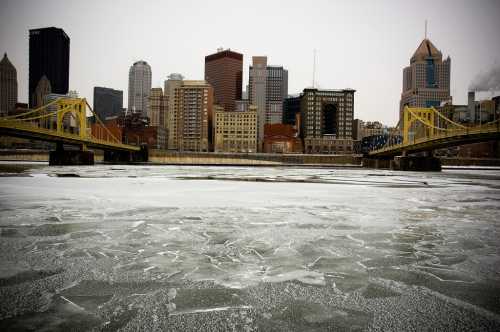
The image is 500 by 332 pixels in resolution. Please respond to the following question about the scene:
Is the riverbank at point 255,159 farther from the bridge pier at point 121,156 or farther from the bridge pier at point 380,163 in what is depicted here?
the bridge pier at point 380,163

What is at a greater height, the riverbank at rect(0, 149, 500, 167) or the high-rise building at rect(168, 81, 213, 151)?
the high-rise building at rect(168, 81, 213, 151)

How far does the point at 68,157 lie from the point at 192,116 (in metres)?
132

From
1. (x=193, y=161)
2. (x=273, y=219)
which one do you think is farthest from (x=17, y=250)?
(x=193, y=161)

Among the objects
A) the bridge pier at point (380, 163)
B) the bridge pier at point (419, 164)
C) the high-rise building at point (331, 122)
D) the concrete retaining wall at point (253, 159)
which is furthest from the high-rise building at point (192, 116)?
the bridge pier at point (419, 164)

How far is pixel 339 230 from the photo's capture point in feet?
20.6

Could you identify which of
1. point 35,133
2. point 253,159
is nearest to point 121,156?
point 253,159

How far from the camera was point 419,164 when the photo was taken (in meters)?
50.7

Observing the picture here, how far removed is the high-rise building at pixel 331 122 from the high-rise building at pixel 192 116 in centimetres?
5768

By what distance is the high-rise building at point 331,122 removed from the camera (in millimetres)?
188125

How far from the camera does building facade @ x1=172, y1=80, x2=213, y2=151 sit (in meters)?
182

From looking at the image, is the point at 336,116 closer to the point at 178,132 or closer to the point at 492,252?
the point at 178,132

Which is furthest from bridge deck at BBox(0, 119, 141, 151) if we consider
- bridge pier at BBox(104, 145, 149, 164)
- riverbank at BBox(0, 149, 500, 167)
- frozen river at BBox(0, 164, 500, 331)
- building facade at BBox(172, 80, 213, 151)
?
building facade at BBox(172, 80, 213, 151)

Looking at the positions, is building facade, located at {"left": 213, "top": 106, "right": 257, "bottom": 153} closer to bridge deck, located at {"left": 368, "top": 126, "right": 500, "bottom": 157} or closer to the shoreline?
the shoreline

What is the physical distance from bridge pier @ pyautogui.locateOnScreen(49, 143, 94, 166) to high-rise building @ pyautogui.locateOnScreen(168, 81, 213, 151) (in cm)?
12732
